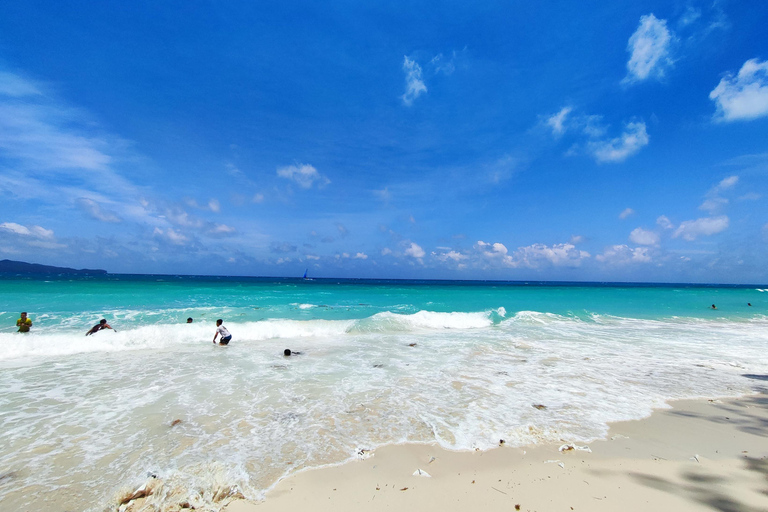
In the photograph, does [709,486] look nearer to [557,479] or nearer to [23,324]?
[557,479]

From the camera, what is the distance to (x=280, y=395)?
8195 millimetres

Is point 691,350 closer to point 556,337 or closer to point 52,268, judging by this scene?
point 556,337

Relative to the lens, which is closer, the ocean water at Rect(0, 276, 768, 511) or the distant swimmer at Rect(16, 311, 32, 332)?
the ocean water at Rect(0, 276, 768, 511)

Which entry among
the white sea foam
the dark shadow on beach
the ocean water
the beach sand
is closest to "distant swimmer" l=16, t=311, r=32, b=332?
the white sea foam

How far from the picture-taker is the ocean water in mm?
4992

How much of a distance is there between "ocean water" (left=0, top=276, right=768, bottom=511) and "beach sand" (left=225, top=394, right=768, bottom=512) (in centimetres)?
42

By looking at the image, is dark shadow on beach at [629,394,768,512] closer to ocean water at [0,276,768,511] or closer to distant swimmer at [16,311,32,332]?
ocean water at [0,276,768,511]

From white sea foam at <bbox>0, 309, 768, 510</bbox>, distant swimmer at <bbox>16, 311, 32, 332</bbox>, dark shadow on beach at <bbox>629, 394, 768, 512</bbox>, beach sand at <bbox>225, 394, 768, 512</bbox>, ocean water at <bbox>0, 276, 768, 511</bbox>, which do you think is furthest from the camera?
distant swimmer at <bbox>16, 311, 32, 332</bbox>

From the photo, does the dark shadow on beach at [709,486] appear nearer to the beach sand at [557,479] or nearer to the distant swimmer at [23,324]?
the beach sand at [557,479]

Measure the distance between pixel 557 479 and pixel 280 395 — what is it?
20.7 feet

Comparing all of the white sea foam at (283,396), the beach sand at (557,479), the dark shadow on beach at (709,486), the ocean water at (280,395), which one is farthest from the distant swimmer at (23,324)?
the dark shadow on beach at (709,486)

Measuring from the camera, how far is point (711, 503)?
4.02 metres

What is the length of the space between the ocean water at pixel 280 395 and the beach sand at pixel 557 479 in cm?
42

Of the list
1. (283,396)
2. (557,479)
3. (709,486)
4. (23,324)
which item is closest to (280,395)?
(283,396)
